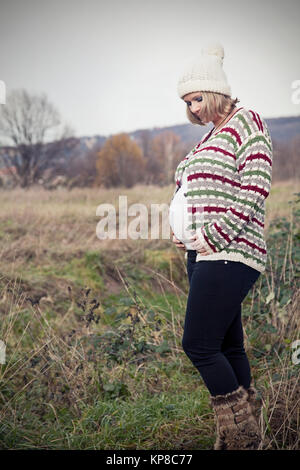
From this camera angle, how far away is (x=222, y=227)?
175 cm

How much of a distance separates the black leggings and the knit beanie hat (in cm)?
77

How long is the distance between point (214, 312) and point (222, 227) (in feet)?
1.16

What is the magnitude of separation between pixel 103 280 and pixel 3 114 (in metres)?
15.1

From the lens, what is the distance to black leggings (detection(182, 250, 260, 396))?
1.77 m

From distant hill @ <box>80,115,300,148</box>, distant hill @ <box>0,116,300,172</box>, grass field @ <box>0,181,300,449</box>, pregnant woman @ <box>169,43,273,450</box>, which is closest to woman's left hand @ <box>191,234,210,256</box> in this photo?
pregnant woman @ <box>169,43,273,450</box>

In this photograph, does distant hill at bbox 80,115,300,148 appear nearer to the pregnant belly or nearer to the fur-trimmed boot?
the pregnant belly

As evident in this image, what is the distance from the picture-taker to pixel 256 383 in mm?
2631

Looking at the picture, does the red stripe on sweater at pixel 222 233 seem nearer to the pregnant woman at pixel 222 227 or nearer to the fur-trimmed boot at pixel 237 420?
the pregnant woman at pixel 222 227

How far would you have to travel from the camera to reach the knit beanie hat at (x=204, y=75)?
1895 millimetres

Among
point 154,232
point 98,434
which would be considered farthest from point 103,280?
point 98,434

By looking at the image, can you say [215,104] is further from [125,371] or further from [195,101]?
[125,371]

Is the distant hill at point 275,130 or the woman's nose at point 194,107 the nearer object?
the woman's nose at point 194,107

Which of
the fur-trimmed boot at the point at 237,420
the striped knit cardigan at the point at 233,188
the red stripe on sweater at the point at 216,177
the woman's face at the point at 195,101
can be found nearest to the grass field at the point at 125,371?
the fur-trimmed boot at the point at 237,420
